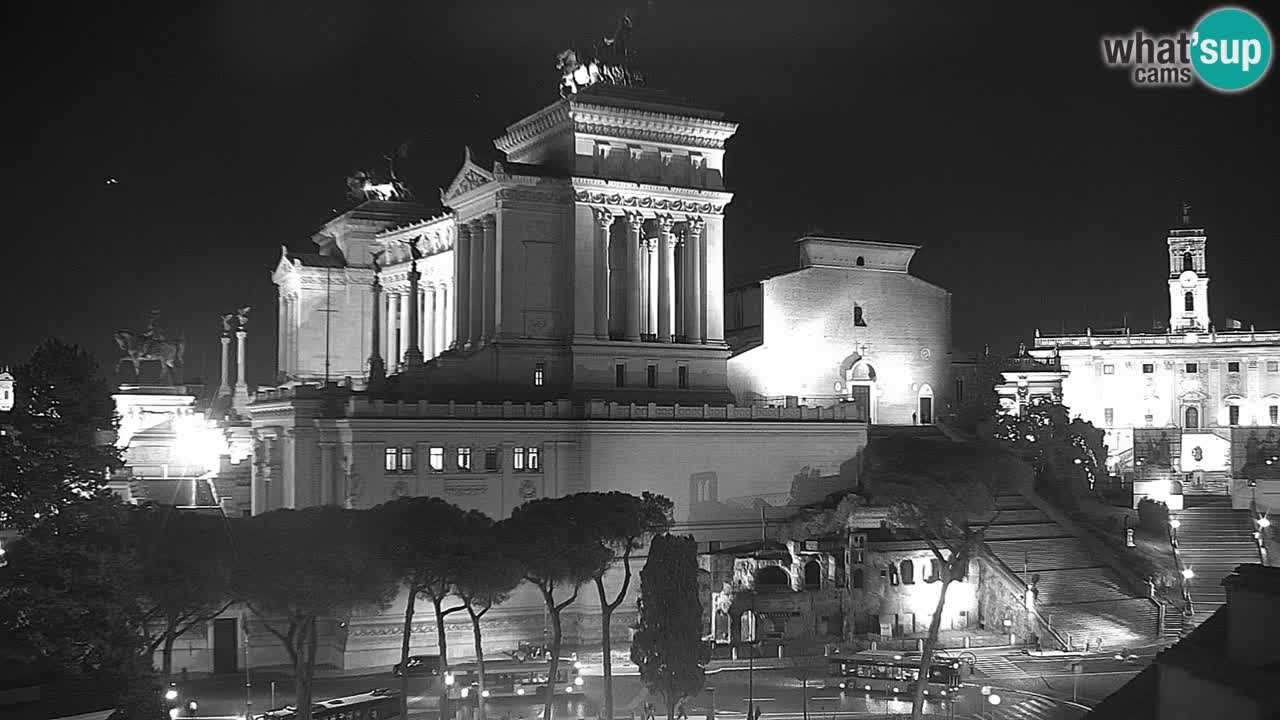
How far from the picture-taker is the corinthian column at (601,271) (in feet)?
241

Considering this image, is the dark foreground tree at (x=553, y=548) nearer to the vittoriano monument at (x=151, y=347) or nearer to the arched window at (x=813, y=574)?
the arched window at (x=813, y=574)

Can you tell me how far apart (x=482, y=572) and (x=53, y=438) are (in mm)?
16030

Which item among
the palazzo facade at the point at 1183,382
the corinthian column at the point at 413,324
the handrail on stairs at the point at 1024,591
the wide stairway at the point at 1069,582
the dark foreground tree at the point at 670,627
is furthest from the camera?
the palazzo facade at the point at 1183,382

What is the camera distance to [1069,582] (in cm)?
6712

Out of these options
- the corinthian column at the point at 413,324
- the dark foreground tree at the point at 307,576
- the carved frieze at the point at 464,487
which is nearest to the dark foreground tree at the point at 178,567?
the dark foreground tree at the point at 307,576

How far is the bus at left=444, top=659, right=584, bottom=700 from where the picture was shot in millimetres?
52281

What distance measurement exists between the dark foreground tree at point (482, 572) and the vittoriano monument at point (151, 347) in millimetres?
53038

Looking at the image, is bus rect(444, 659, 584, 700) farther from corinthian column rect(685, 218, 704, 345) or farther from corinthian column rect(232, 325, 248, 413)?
corinthian column rect(232, 325, 248, 413)

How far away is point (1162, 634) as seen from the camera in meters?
63.6

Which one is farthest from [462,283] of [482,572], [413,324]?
[482,572]

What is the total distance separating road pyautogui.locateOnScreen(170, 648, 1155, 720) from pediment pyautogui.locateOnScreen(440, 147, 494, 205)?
29197 millimetres

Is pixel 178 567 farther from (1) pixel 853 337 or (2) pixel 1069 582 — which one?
(1) pixel 853 337

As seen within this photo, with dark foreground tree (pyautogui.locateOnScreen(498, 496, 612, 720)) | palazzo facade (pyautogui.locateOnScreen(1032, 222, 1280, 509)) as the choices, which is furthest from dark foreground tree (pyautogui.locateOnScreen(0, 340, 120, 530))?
palazzo facade (pyautogui.locateOnScreen(1032, 222, 1280, 509))

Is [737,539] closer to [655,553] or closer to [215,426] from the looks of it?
[655,553]
